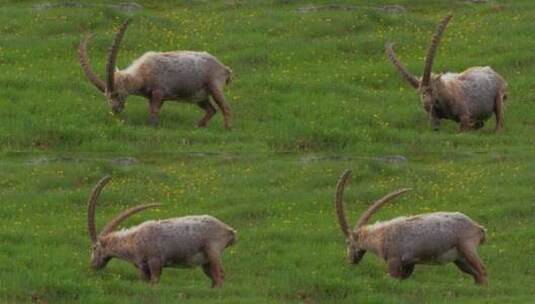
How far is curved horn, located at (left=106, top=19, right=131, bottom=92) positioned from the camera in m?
42.1

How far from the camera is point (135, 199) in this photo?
38219 mm

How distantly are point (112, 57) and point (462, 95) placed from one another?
881 centimetres

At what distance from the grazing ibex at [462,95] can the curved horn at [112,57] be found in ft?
23.7

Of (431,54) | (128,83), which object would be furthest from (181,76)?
(431,54)

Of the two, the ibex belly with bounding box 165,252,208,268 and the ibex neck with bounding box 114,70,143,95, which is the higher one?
the ibex belly with bounding box 165,252,208,268

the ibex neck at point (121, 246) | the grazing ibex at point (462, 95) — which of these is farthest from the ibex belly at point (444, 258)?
the grazing ibex at point (462, 95)

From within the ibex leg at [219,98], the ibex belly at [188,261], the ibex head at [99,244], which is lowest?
the ibex leg at [219,98]

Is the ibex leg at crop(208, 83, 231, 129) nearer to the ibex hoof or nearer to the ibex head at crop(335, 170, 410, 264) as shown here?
the ibex hoof

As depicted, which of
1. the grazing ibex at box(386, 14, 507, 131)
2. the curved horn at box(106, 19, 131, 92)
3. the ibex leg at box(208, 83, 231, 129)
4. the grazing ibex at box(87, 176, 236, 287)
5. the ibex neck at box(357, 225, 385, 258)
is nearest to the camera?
the grazing ibex at box(87, 176, 236, 287)

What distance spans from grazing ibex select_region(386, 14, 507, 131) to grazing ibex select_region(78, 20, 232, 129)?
4819 mm

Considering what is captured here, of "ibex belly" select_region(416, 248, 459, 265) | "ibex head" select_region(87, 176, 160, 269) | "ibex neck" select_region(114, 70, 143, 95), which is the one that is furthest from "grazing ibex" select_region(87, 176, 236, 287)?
"ibex neck" select_region(114, 70, 143, 95)

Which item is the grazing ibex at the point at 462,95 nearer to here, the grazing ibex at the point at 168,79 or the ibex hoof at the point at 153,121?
the grazing ibex at the point at 168,79

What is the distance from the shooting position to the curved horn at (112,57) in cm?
4206

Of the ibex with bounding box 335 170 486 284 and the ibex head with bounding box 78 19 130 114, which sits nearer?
the ibex with bounding box 335 170 486 284
